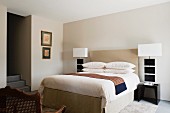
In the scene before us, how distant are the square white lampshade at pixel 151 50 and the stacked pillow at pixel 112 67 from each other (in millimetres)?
482

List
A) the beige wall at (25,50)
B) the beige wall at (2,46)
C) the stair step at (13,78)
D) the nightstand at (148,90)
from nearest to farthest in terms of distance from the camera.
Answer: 1. the nightstand at (148,90)
2. the beige wall at (2,46)
3. the stair step at (13,78)
4. the beige wall at (25,50)

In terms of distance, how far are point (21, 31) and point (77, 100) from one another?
364 cm

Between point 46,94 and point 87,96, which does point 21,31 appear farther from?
point 87,96

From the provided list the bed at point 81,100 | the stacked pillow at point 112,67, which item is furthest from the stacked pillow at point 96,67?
the bed at point 81,100

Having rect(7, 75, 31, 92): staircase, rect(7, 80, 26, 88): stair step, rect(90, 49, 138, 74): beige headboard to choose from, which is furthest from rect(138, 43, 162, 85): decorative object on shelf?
rect(7, 80, 26, 88): stair step

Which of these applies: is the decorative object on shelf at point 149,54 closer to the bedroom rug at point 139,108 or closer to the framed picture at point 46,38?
the bedroom rug at point 139,108

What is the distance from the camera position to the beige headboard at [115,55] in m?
4.18

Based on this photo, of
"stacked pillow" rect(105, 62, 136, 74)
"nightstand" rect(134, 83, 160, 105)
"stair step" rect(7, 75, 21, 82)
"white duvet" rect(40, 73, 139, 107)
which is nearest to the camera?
"white duvet" rect(40, 73, 139, 107)

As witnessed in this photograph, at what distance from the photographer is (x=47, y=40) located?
536cm

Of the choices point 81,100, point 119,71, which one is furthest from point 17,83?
point 119,71

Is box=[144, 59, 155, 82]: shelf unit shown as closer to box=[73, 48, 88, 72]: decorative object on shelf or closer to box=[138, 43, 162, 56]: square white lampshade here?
box=[138, 43, 162, 56]: square white lampshade

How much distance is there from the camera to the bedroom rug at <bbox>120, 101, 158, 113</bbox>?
9.80ft

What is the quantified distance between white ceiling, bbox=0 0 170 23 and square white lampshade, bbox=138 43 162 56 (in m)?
1.17

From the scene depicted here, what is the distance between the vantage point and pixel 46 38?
532 cm
